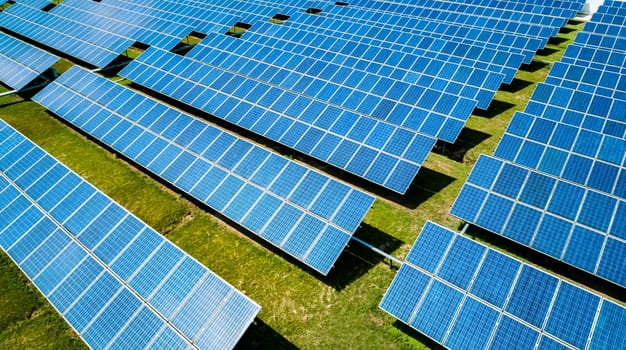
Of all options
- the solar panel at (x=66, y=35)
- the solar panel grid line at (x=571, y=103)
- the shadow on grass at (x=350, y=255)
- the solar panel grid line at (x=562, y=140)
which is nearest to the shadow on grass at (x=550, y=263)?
the shadow on grass at (x=350, y=255)

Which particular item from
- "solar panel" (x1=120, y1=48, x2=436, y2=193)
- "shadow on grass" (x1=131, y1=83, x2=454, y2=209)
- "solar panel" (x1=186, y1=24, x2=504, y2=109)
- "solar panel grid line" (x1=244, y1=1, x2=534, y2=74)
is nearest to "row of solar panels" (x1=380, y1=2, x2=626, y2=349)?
"shadow on grass" (x1=131, y1=83, x2=454, y2=209)

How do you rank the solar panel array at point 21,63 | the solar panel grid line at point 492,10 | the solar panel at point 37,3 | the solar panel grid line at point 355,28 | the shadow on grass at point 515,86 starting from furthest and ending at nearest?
1. the solar panel at point 37,3
2. the solar panel grid line at point 492,10
3. the solar panel grid line at point 355,28
4. the shadow on grass at point 515,86
5. the solar panel array at point 21,63

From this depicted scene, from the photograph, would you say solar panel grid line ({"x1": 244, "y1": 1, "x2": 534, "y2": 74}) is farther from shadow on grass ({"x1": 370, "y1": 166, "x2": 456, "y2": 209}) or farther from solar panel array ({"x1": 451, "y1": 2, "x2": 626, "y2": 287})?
shadow on grass ({"x1": 370, "y1": 166, "x2": 456, "y2": 209})

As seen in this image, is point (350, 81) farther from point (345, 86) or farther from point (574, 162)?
A: point (574, 162)

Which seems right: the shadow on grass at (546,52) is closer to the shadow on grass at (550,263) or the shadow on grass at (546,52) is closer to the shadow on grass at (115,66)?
the shadow on grass at (550,263)

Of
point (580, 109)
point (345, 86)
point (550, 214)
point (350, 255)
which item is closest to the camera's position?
point (550, 214)

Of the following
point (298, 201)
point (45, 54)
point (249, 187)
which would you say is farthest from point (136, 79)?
point (298, 201)

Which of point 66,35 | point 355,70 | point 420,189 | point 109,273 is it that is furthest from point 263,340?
point 66,35
